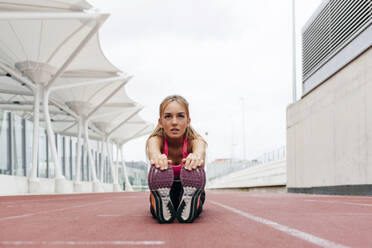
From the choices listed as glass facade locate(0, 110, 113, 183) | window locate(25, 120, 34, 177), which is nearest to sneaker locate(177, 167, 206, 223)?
glass facade locate(0, 110, 113, 183)

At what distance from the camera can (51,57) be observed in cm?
2442

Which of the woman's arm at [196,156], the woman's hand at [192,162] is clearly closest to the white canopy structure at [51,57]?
the woman's arm at [196,156]

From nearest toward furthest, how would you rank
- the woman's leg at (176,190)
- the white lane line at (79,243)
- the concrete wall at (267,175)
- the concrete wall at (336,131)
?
1. the white lane line at (79,243)
2. the woman's leg at (176,190)
3. the concrete wall at (336,131)
4. the concrete wall at (267,175)

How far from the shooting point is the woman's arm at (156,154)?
3414 mm

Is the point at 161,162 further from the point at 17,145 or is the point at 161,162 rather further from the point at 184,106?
the point at 17,145

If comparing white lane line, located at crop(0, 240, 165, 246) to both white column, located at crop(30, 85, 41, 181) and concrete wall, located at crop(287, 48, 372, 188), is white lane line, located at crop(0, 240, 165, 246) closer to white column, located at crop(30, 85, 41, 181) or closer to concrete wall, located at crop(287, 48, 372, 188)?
concrete wall, located at crop(287, 48, 372, 188)

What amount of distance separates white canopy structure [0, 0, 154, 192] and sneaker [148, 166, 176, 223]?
621 inches

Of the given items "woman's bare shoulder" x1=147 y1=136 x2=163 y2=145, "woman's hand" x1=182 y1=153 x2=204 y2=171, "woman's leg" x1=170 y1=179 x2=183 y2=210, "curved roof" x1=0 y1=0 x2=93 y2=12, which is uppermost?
"curved roof" x1=0 y1=0 x2=93 y2=12

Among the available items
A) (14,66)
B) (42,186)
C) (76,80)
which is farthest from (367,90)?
(76,80)

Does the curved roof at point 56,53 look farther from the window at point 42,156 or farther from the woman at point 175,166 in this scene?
the woman at point 175,166

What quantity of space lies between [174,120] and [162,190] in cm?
77

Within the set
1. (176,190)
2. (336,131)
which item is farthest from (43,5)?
(176,190)

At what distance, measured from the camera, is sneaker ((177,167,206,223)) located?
3.41 metres

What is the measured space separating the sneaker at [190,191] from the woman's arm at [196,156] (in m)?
0.05
